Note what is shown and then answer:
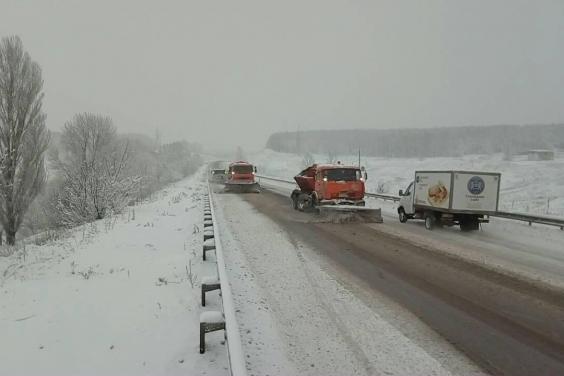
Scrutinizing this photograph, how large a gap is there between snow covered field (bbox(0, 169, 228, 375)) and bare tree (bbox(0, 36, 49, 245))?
14650 mm

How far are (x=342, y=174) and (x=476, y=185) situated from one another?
18.0 ft

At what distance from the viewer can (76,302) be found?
19.6 feet

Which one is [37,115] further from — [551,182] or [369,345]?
[551,182]

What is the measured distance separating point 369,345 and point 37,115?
26.2 metres

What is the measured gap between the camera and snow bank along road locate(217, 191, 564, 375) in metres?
4.34

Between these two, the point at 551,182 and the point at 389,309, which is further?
the point at 551,182

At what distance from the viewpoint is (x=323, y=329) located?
5133mm

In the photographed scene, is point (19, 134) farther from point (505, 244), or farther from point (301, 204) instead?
point (505, 244)

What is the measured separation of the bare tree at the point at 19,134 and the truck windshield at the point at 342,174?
17198mm

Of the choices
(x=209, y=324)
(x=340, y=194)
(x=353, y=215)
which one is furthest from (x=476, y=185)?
(x=209, y=324)

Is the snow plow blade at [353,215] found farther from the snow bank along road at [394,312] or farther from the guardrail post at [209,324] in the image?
the guardrail post at [209,324]

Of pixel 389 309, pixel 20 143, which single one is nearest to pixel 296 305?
pixel 389 309

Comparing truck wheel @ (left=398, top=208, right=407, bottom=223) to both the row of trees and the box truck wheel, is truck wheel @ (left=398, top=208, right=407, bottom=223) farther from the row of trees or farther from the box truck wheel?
the row of trees

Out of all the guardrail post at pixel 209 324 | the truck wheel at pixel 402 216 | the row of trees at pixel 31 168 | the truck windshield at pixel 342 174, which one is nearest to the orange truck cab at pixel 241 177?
the row of trees at pixel 31 168
